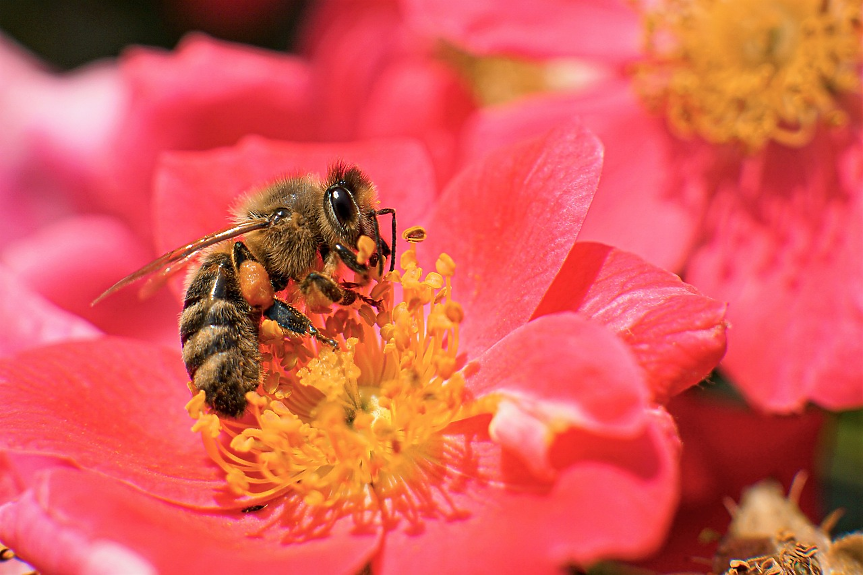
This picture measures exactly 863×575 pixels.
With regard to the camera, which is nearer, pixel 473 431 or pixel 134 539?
pixel 134 539

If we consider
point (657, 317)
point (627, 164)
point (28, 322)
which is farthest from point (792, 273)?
point (28, 322)

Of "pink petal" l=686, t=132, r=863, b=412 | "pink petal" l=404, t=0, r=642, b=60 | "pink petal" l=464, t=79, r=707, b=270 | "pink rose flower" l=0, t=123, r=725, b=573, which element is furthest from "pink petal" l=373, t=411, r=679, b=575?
"pink petal" l=404, t=0, r=642, b=60

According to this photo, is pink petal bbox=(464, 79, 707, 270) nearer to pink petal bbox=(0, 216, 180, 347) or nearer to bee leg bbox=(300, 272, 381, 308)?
bee leg bbox=(300, 272, 381, 308)

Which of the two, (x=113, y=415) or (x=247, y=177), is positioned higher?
(x=247, y=177)

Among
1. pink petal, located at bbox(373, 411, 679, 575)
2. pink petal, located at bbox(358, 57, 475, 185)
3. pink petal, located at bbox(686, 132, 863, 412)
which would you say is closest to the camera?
pink petal, located at bbox(373, 411, 679, 575)

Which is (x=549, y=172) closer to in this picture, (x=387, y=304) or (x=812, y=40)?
(x=387, y=304)

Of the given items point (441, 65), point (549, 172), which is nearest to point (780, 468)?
point (549, 172)

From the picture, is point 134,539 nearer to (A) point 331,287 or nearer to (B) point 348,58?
(A) point 331,287
